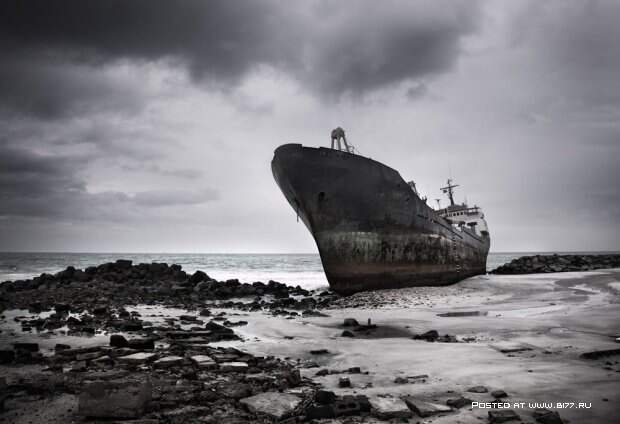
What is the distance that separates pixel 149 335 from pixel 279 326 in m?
2.58

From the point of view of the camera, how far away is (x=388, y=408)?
283 centimetres

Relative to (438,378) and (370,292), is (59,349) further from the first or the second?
(370,292)

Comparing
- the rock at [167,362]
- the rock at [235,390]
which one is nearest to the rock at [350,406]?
the rock at [235,390]

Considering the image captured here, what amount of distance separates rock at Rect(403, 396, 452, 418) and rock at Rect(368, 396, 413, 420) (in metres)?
0.05

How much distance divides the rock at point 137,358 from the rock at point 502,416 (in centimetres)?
369

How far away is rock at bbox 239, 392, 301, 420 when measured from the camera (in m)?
2.78

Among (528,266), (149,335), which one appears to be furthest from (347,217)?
(528,266)

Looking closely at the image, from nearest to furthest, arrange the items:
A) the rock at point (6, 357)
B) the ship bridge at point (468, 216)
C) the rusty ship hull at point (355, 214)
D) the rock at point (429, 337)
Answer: the rock at point (6, 357) → the rock at point (429, 337) → the rusty ship hull at point (355, 214) → the ship bridge at point (468, 216)

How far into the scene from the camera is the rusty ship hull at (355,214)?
1331 cm

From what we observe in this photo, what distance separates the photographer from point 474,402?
296 centimetres

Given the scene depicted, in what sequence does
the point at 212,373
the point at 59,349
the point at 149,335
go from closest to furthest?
the point at 212,373 < the point at 59,349 < the point at 149,335

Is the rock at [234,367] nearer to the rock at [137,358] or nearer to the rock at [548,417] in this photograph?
the rock at [137,358]

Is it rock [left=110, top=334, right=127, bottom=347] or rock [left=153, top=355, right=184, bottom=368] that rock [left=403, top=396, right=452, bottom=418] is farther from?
rock [left=110, top=334, right=127, bottom=347]

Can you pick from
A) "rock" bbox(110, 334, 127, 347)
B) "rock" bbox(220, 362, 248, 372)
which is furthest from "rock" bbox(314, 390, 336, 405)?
"rock" bbox(110, 334, 127, 347)
